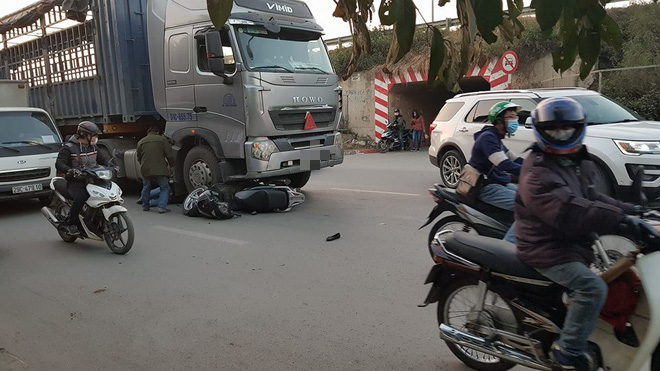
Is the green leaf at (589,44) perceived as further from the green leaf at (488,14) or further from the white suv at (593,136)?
the white suv at (593,136)

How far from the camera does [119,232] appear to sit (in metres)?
6.36

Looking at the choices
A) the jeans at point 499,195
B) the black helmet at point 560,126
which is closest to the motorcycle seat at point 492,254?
the black helmet at point 560,126

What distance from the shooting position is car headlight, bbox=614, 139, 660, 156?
6.62 meters

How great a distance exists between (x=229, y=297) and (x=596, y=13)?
12.6ft

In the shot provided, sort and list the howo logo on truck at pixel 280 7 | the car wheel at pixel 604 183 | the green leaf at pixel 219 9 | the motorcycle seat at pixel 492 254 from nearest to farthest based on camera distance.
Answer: the green leaf at pixel 219 9, the motorcycle seat at pixel 492 254, the car wheel at pixel 604 183, the howo logo on truck at pixel 280 7

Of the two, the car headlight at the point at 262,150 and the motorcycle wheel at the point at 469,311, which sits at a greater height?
the car headlight at the point at 262,150

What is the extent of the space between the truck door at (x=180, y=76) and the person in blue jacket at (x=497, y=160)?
546 centimetres

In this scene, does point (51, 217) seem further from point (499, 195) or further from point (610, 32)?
point (610, 32)

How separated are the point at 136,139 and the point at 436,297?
29.2ft

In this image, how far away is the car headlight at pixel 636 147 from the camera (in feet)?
21.7

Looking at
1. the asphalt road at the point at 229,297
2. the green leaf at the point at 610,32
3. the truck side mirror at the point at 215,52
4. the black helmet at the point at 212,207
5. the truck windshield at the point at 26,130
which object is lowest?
the asphalt road at the point at 229,297

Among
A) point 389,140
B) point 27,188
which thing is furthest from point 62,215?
point 389,140

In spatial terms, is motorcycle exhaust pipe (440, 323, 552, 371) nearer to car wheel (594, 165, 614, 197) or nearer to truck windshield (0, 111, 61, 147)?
car wheel (594, 165, 614, 197)

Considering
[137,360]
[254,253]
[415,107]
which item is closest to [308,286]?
[254,253]
